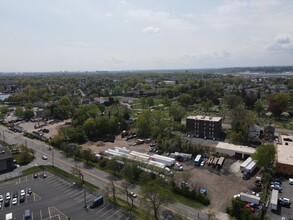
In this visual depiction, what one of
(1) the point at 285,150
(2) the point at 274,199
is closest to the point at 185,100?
(1) the point at 285,150

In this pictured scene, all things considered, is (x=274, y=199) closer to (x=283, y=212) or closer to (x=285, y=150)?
(x=283, y=212)

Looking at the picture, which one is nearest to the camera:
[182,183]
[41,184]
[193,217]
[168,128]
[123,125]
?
[193,217]

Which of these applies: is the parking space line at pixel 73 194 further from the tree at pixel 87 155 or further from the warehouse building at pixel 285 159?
the warehouse building at pixel 285 159

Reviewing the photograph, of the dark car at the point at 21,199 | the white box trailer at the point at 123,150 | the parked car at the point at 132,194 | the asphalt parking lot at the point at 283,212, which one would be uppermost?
the white box trailer at the point at 123,150

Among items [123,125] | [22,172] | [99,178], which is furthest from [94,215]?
[123,125]

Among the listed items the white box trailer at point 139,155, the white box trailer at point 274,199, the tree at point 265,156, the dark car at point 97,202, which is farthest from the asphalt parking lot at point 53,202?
the tree at point 265,156

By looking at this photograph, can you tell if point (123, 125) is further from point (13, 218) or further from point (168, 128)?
point (13, 218)

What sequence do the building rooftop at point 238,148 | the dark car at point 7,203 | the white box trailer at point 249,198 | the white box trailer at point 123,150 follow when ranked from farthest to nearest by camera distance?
1. the white box trailer at point 123,150
2. the building rooftop at point 238,148
3. the dark car at point 7,203
4. the white box trailer at point 249,198
